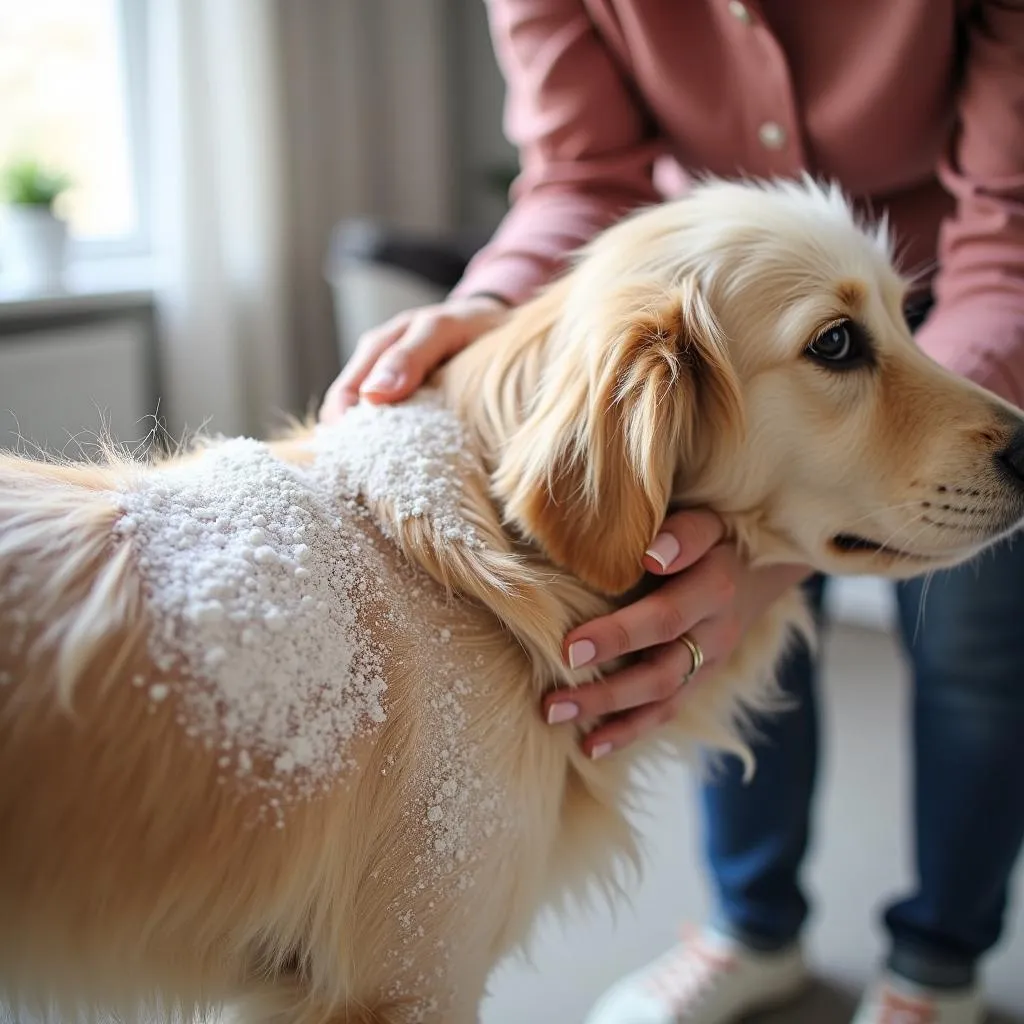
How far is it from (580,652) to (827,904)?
0.94 m

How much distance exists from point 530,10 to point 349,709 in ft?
2.92

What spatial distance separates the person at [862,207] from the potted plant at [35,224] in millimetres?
1380

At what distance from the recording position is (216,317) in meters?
2.47

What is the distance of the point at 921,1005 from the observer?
116 cm

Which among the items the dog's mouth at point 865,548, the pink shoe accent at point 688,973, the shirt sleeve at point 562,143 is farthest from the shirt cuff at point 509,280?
the pink shoe accent at point 688,973

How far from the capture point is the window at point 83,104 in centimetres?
235

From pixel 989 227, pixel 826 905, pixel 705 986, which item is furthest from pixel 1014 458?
pixel 826 905

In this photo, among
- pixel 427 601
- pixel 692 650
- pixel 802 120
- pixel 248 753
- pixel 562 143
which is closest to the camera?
pixel 248 753

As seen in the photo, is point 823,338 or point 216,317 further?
point 216,317

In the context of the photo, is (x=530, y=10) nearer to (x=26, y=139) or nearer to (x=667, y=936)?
(x=667, y=936)

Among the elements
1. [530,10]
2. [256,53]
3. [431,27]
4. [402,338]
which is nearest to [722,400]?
[402,338]

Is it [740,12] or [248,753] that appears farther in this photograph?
[740,12]

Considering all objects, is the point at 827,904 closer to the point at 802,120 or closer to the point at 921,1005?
the point at 921,1005

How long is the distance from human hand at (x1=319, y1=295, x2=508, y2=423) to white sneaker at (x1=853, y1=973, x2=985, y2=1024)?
923 mm
